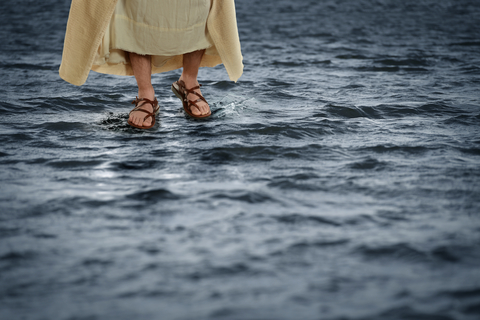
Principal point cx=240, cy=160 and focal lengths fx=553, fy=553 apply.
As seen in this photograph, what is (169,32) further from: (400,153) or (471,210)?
(471,210)

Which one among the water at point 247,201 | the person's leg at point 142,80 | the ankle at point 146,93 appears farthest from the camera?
the ankle at point 146,93

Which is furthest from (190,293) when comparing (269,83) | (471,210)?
(269,83)

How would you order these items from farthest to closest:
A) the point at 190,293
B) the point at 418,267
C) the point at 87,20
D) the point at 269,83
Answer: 1. the point at 269,83
2. the point at 87,20
3. the point at 418,267
4. the point at 190,293

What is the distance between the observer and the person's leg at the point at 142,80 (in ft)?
8.44

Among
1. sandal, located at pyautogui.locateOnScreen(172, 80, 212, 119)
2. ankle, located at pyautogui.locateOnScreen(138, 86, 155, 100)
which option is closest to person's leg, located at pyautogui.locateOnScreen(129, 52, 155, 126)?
ankle, located at pyautogui.locateOnScreen(138, 86, 155, 100)

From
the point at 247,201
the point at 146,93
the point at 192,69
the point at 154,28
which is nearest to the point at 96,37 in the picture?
the point at 154,28

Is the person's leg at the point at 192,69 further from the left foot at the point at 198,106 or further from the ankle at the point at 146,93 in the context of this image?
the ankle at the point at 146,93

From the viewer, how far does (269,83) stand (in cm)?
354

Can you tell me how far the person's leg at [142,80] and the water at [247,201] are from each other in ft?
0.26

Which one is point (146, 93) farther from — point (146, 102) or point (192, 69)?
point (192, 69)

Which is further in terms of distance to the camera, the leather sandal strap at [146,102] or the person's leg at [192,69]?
the person's leg at [192,69]

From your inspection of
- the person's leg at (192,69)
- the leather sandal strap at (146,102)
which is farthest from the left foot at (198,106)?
the leather sandal strap at (146,102)

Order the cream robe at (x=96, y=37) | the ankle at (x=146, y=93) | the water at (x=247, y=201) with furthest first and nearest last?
the ankle at (x=146, y=93)
the cream robe at (x=96, y=37)
the water at (x=247, y=201)

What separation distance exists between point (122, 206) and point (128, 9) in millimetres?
1128
